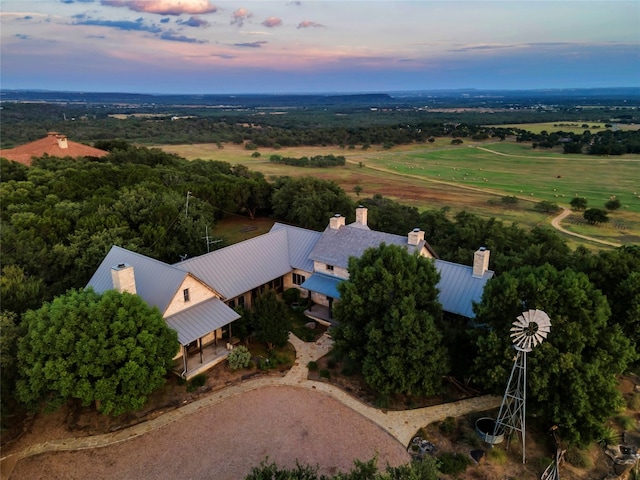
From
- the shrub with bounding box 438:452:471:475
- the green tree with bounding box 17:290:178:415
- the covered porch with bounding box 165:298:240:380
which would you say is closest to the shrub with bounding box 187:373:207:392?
the covered porch with bounding box 165:298:240:380

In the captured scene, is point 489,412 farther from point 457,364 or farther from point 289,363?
point 289,363

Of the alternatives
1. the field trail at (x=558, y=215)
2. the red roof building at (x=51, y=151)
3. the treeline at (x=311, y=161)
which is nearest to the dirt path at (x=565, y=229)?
the field trail at (x=558, y=215)

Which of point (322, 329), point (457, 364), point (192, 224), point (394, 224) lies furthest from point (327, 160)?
point (457, 364)

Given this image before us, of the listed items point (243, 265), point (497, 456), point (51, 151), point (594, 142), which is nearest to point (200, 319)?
point (243, 265)

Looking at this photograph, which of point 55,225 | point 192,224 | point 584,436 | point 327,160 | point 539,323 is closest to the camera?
point 539,323

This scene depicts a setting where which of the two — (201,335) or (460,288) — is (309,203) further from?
(201,335)
